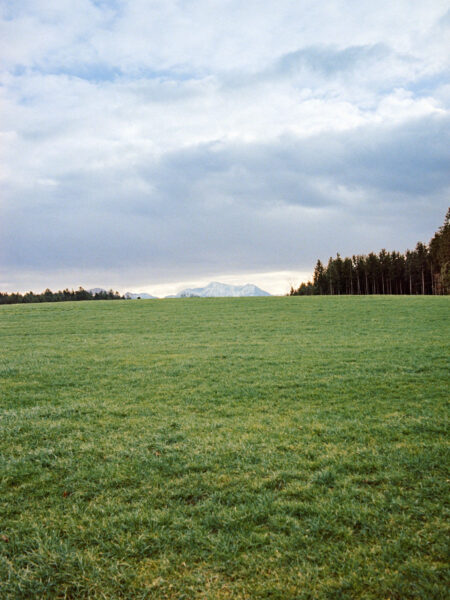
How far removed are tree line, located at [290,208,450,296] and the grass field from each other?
299 feet

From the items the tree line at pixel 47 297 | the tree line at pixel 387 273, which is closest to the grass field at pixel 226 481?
the tree line at pixel 387 273

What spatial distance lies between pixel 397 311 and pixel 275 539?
103 feet

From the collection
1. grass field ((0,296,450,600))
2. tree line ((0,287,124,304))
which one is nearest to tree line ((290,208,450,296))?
tree line ((0,287,124,304))

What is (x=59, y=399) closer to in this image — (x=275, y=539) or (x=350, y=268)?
(x=275, y=539)

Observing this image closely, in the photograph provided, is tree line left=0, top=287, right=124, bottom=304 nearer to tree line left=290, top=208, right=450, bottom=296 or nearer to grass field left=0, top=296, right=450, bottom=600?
tree line left=290, top=208, right=450, bottom=296

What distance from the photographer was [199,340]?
2109 centimetres

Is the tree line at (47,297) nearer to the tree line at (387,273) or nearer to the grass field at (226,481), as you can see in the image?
the tree line at (387,273)

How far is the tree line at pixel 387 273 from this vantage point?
91.9 meters

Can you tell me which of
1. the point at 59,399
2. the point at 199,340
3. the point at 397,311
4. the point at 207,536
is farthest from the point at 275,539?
the point at 397,311

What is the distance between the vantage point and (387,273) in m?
101

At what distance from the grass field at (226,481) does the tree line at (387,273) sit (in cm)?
9115

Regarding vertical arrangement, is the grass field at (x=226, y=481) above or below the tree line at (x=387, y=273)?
below

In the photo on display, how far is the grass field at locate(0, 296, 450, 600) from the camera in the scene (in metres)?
3.69

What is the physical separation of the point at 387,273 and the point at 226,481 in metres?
107
